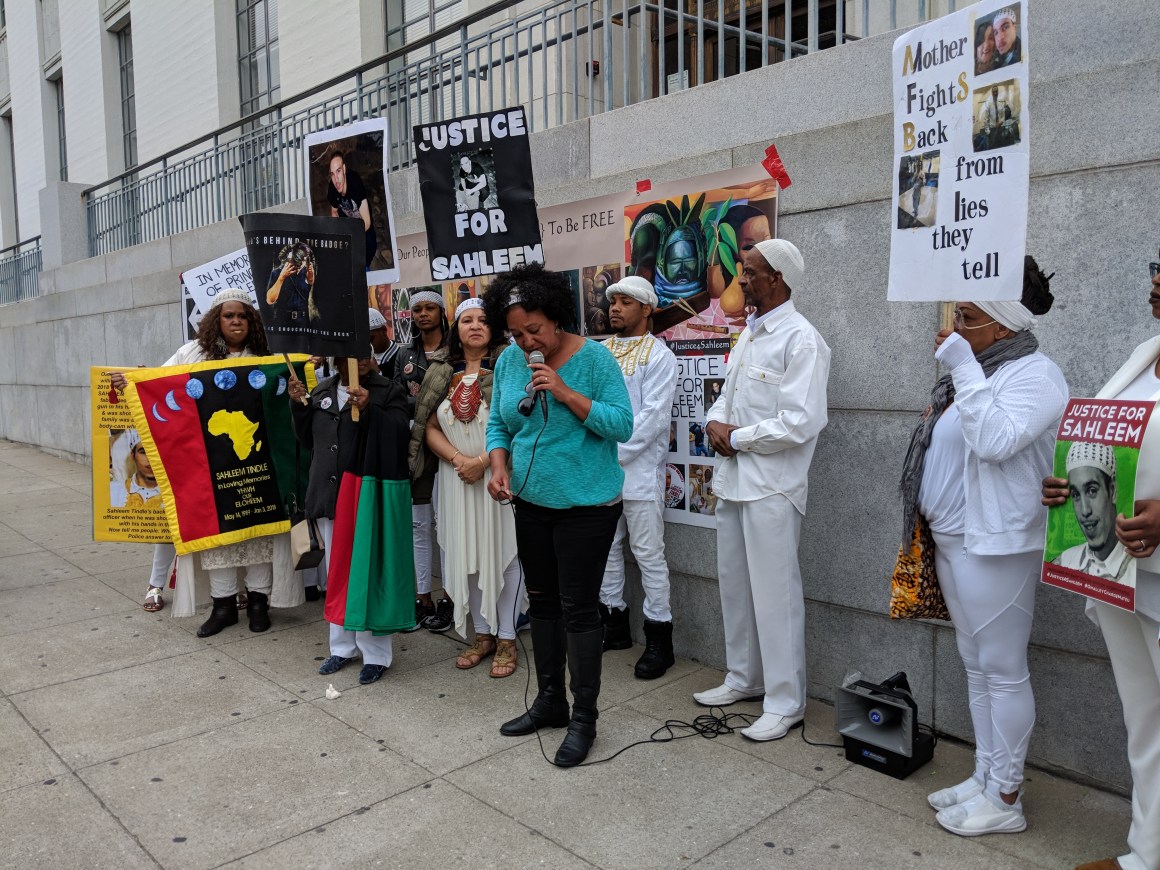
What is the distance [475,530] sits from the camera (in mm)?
5043

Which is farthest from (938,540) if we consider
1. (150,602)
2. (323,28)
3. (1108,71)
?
(323,28)

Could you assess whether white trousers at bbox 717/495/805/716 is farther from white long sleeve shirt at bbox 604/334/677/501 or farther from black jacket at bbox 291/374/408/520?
black jacket at bbox 291/374/408/520

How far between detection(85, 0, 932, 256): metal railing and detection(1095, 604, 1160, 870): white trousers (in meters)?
2.90

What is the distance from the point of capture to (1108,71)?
350 centimetres

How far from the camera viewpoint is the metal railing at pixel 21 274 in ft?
53.1

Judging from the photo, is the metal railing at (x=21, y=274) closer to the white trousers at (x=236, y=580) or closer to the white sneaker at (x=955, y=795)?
the white trousers at (x=236, y=580)

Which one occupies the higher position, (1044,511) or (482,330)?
(482,330)

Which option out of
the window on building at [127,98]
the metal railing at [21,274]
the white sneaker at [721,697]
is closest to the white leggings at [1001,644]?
the white sneaker at [721,697]

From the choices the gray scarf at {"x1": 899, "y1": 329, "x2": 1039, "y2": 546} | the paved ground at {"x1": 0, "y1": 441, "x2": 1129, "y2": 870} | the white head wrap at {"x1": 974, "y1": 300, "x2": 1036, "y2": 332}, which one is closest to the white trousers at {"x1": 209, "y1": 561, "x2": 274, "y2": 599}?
the paved ground at {"x1": 0, "y1": 441, "x2": 1129, "y2": 870}

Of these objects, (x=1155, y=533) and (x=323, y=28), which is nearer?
A: (x=1155, y=533)

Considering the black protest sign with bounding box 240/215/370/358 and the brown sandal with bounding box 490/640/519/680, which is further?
the brown sandal with bounding box 490/640/519/680

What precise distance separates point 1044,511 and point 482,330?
3008 millimetres

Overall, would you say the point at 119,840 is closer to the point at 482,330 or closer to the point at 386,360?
the point at 482,330

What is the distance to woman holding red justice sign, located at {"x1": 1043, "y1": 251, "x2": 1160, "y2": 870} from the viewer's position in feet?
8.92
